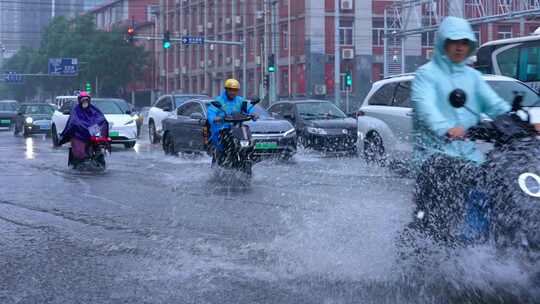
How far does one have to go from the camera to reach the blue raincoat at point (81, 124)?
1526cm

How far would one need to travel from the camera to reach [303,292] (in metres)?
5.42

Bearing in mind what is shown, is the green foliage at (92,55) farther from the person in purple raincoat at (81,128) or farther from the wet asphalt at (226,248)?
the wet asphalt at (226,248)

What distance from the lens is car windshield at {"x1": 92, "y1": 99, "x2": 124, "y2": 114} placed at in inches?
954

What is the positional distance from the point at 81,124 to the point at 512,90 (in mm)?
7404

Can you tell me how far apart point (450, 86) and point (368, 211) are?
3870 mm

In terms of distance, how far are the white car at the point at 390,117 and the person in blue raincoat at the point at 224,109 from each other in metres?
2.48

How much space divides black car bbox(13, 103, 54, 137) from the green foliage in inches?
1411

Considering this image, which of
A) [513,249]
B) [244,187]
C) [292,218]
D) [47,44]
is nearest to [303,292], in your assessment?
[513,249]

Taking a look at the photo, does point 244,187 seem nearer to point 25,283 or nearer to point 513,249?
point 25,283

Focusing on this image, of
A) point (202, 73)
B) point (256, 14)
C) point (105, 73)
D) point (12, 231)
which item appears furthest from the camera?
point (105, 73)

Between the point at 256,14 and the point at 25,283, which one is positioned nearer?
the point at 25,283

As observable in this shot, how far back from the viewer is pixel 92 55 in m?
73.8

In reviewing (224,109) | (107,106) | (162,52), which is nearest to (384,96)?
(224,109)

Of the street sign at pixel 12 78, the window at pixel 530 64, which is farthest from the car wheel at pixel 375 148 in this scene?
the street sign at pixel 12 78
